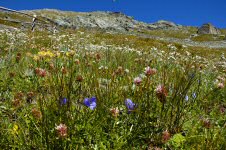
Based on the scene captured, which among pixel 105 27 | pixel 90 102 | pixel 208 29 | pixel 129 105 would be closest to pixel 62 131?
pixel 90 102

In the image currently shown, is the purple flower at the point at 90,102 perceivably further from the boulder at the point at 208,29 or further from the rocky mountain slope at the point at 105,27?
the boulder at the point at 208,29

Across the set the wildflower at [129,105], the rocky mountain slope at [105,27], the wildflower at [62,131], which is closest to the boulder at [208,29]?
the rocky mountain slope at [105,27]

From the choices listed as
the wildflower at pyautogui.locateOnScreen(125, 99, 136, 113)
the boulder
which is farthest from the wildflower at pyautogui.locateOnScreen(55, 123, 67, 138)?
the boulder

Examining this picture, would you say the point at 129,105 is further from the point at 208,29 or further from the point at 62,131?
the point at 208,29

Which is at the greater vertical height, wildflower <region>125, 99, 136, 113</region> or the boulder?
the boulder

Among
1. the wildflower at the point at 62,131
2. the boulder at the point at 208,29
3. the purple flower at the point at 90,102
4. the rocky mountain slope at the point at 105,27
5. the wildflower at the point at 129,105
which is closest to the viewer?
the wildflower at the point at 62,131

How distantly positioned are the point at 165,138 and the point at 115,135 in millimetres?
469

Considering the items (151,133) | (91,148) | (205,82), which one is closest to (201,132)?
(151,133)

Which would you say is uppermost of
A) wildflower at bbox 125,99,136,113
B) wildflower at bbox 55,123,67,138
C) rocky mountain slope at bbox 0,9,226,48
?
rocky mountain slope at bbox 0,9,226,48

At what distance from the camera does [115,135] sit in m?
3.38

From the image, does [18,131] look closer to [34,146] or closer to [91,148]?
[34,146]

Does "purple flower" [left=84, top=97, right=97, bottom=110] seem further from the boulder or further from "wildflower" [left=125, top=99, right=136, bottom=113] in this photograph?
the boulder

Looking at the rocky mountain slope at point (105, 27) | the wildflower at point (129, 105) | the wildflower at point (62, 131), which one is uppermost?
the rocky mountain slope at point (105, 27)

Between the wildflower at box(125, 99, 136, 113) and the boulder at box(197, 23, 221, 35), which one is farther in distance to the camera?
the boulder at box(197, 23, 221, 35)
